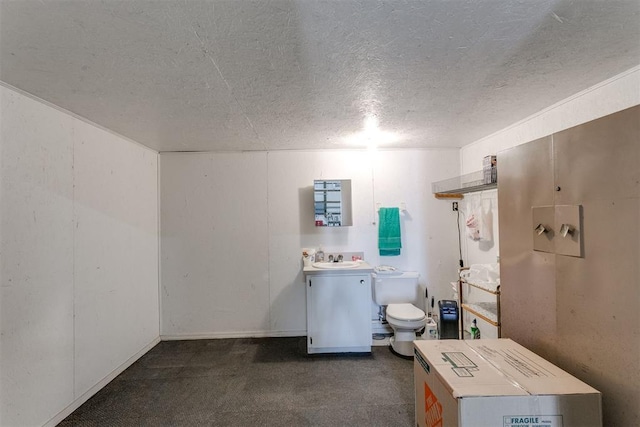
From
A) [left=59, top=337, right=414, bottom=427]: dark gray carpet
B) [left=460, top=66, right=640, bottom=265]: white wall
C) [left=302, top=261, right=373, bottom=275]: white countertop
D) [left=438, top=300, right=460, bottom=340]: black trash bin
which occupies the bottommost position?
[left=59, top=337, right=414, bottom=427]: dark gray carpet

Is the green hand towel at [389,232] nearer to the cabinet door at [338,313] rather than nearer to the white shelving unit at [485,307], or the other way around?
the cabinet door at [338,313]

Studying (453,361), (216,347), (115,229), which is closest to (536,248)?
(453,361)

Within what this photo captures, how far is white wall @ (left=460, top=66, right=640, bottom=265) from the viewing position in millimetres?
1395

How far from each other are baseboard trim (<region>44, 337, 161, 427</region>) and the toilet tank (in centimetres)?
249

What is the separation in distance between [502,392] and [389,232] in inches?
75.4

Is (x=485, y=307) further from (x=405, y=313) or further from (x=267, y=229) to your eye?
(x=267, y=229)

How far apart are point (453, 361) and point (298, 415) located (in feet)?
3.75

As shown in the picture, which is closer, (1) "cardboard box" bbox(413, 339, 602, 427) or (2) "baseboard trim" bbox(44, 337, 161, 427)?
(1) "cardboard box" bbox(413, 339, 602, 427)

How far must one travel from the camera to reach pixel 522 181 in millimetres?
1399

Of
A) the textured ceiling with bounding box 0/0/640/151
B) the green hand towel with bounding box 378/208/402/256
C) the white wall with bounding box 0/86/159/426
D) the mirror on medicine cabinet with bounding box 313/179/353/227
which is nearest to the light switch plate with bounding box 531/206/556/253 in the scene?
the textured ceiling with bounding box 0/0/640/151

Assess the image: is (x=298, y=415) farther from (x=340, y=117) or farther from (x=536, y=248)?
(x=340, y=117)

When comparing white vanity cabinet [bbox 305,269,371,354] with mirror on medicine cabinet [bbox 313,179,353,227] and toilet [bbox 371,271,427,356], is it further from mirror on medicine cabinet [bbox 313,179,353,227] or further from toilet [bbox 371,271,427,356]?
mirror on medicine cabinet [bbox 313,179,353,227]

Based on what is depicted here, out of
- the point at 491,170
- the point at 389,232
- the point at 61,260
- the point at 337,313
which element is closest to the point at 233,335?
the point at 337,313

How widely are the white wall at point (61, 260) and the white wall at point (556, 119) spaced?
3.51 m
